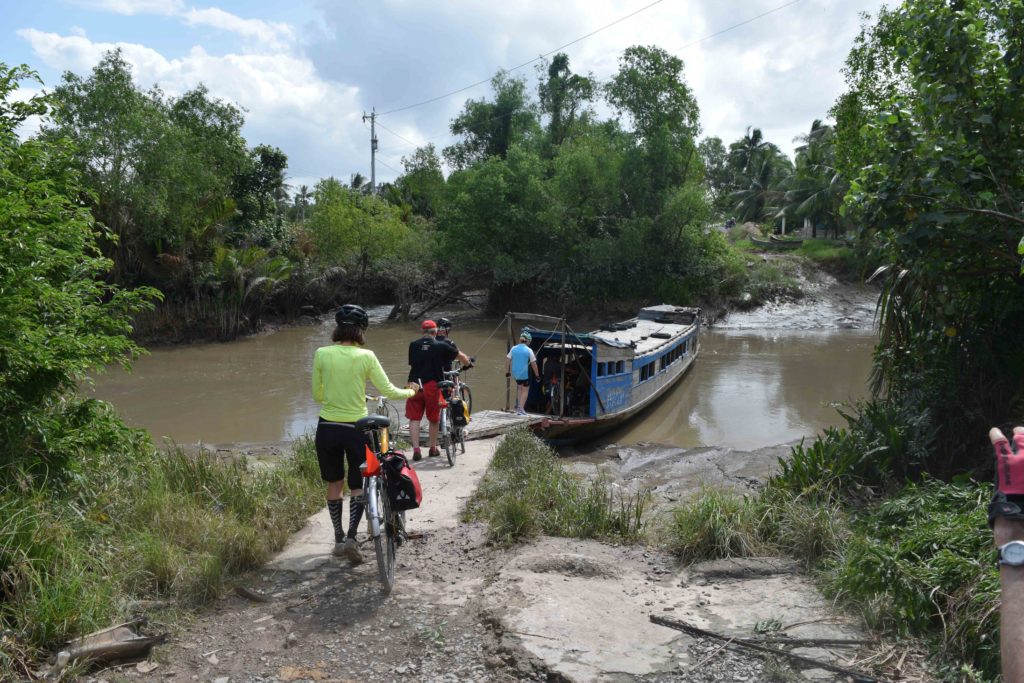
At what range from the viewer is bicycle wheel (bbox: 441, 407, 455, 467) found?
9.17 metres

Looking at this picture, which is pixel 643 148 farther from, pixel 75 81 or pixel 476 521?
pixel 476 521

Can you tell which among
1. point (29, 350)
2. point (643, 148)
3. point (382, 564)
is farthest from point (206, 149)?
point (382, 564)

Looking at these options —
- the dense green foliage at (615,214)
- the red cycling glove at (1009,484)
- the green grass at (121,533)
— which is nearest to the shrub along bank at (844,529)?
the green grass at (121,533)

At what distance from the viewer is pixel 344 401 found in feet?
17.8

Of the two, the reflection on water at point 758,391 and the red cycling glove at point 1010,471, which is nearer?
the red cycling glove at point 1010,471

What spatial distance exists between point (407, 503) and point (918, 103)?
5.99m

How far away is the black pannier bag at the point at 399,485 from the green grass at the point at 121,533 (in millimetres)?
1095

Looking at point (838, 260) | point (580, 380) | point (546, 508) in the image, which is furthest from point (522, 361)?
point (838, 260)

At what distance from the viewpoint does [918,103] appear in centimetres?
720

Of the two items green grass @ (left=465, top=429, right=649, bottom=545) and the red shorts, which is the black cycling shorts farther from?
the red shorts

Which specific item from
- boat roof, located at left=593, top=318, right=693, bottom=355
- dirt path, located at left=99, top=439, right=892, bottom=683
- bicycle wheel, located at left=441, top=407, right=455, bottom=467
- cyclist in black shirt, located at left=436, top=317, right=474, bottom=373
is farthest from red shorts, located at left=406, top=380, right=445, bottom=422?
boat roof, located at left=593, top=318, right=693, bottom=355

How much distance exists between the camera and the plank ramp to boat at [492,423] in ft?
37.0

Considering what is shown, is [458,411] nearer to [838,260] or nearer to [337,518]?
[337,518]

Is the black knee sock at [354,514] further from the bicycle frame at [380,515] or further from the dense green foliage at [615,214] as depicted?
the dense green foliage at [615,214]
